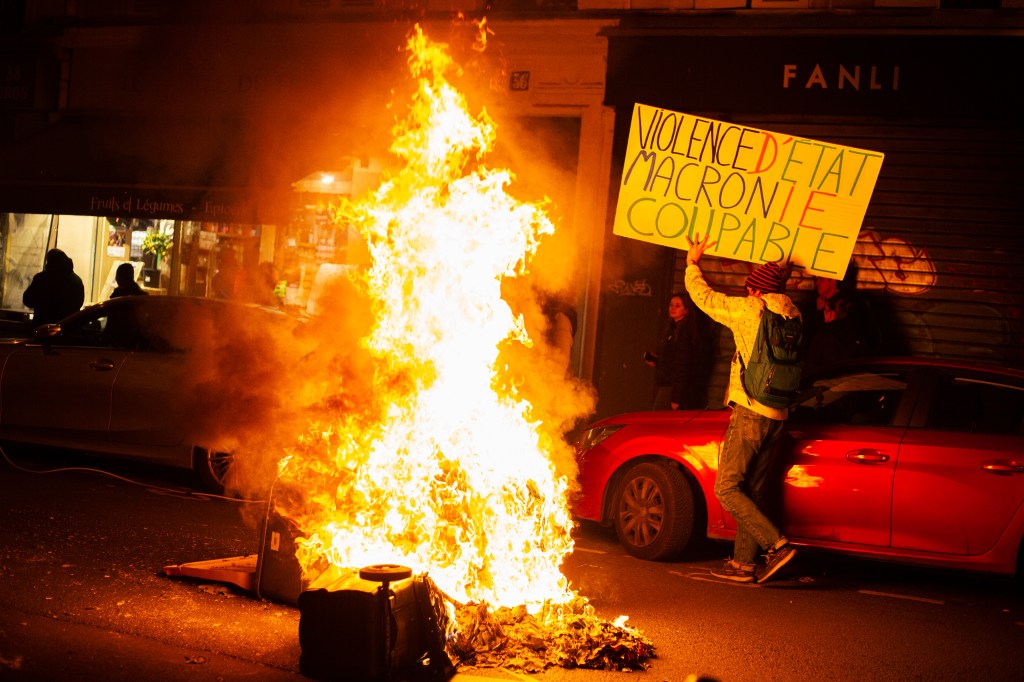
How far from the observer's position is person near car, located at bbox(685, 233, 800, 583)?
22.7 ft

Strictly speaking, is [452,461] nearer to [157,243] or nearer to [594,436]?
[594,436]

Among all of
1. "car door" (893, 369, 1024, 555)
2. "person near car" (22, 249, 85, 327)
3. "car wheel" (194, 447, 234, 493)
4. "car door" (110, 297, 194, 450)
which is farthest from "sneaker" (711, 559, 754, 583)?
"person near car" (22, 249, 85, 327)

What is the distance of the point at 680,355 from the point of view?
11305 mm

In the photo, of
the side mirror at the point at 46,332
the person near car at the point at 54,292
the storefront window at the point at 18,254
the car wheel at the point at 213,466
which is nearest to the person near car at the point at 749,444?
the car wheel at the point at 213,466

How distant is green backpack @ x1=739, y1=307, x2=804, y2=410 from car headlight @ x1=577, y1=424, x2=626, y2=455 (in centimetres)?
139

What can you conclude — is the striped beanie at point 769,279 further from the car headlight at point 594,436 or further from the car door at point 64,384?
the car door at point 64,384

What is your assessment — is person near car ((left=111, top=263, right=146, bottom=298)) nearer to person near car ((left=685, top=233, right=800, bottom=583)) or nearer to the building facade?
the building facade

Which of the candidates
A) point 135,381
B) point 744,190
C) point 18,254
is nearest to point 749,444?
point 744,190

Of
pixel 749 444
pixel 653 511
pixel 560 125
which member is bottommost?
pixel 653 511

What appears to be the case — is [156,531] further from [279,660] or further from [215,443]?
[279,660]

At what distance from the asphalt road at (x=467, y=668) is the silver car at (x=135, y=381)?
72 cm

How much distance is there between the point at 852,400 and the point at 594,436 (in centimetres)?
195

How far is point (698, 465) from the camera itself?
7.54m

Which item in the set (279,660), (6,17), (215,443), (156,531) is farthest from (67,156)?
(279,660)
